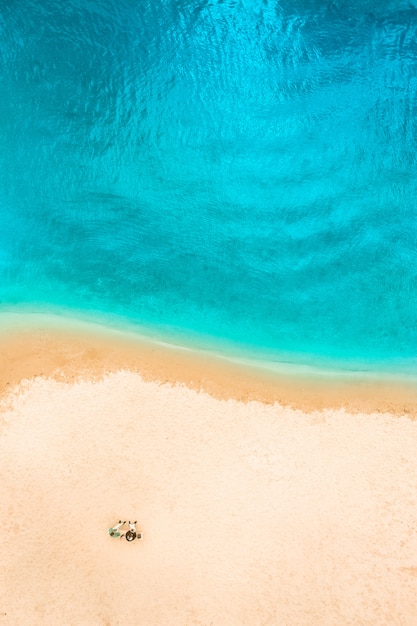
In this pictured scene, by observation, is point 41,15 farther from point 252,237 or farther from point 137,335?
point 137,335

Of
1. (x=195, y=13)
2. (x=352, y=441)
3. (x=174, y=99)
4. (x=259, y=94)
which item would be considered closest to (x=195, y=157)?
(x=174, y=99)

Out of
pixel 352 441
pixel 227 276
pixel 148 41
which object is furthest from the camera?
pixel 148 41

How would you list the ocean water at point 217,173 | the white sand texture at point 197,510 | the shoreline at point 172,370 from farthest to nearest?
the ocean water at point 217,173
the shoreline at point 172,370
the white sand texture at point 197,510

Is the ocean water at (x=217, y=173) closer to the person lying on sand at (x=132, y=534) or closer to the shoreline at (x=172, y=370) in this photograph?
the shoreline at (x=172, y=370)

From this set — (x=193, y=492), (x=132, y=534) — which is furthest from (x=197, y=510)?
(x=132, y=534)

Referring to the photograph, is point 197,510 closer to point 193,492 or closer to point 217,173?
point 193,492

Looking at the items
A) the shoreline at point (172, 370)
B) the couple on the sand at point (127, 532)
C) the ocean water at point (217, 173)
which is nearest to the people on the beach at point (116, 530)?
the couple on the sand at point (127, 532)
